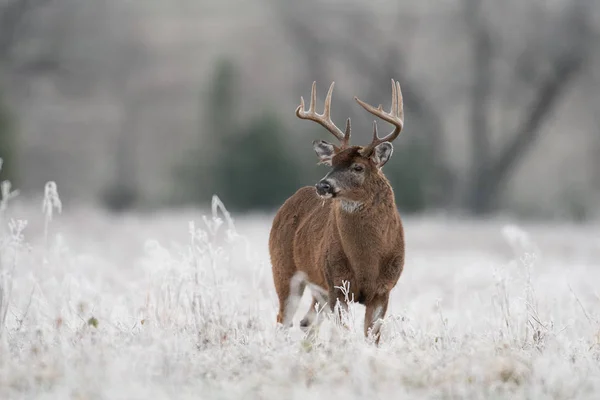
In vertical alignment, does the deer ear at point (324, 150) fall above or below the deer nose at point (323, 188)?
above

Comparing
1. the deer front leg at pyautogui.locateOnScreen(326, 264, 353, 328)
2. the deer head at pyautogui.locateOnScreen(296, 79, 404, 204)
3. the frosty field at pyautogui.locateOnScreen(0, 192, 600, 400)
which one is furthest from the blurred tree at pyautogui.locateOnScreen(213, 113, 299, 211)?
the deer front leg at pyautogui.locateOnScreen(326, 264, 353, 328)

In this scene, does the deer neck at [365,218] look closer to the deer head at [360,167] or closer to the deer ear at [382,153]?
the deer head at [360,167]

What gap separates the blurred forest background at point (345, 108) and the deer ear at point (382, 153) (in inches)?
933

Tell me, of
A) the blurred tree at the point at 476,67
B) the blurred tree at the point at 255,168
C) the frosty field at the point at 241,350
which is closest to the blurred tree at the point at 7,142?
the blurred tree at the point at 255,168

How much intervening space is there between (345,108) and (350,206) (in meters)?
28.8

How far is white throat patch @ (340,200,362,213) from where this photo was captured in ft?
23.5

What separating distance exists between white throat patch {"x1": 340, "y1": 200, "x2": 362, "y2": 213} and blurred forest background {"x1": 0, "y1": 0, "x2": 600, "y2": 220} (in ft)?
78.3

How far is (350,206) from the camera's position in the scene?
7176 mm

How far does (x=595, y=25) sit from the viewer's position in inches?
1153

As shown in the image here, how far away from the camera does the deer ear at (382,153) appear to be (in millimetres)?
7104

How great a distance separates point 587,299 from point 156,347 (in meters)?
7.00

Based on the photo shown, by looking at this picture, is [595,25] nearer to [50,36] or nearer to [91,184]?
[50,36]

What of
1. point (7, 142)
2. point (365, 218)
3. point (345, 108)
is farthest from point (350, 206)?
point (345, 108)

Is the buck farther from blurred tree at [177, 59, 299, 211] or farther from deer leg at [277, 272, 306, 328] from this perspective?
blurred tree at [177, 59, 299, 211]
